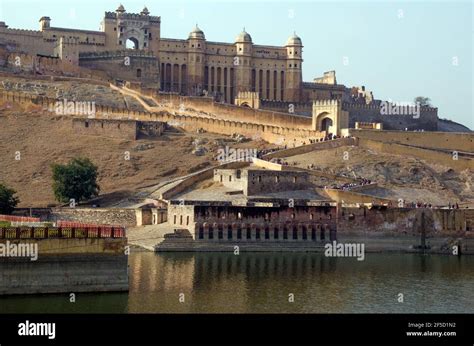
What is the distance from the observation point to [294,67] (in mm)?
85375

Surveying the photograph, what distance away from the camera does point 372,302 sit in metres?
34.8

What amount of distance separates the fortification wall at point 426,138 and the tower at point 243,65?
20.4m

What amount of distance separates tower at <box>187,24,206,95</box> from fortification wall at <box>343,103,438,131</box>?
39.9 ft

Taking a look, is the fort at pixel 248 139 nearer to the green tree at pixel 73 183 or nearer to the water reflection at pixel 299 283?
the green tree at pixel 73 183

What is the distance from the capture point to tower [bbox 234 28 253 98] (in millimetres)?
84312

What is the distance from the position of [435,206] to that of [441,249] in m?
3.98

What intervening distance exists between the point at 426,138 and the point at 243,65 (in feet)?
72.8

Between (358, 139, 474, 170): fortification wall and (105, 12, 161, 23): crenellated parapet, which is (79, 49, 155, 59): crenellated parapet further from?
(358, 139, 474, 170): fortification wall

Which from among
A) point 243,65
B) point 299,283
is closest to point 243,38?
point 243,65

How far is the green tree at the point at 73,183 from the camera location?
5484 centimetres
